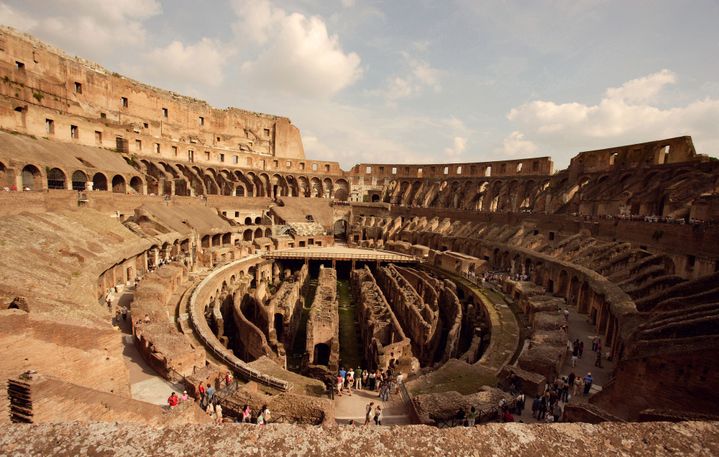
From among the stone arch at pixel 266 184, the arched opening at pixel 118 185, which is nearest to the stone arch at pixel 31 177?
the arched opening at pixel 118 185

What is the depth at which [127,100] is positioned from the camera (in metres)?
39.3

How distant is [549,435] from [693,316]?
9.61 metres

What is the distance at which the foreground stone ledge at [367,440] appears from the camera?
2.81 m

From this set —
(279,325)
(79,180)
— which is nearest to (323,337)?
(279,325)

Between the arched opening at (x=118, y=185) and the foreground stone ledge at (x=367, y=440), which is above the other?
the arched opening at (x=118, y=185)

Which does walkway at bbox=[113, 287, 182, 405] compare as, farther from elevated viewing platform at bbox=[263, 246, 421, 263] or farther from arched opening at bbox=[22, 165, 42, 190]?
elevated viewing platform at bbox=[263, 246, 421, 263]

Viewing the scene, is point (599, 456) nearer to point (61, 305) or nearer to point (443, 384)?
point (443, 384)

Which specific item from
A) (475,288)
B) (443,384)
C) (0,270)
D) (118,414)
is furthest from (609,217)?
(0,270)

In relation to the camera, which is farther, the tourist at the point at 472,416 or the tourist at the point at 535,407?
the tourist at the point at 535,407

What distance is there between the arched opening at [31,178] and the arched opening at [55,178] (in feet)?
3.14

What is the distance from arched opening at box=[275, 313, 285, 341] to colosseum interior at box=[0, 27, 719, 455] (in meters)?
0.11

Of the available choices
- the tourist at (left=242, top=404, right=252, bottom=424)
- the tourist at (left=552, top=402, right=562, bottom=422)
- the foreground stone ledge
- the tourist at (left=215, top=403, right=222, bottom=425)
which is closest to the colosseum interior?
the foreground stone ledge

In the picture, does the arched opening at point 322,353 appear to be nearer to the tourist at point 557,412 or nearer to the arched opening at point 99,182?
the tourist at point 557,412

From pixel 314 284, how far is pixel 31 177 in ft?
69.8
